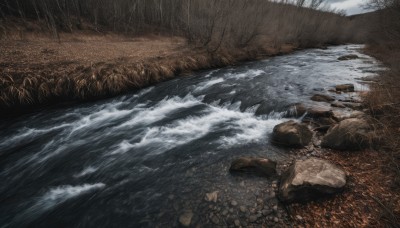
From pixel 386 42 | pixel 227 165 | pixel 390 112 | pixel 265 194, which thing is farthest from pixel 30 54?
pixel 386 42

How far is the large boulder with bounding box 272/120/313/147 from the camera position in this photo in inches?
222

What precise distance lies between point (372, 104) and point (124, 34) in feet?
81.6

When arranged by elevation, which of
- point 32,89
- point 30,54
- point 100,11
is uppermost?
point 100,11

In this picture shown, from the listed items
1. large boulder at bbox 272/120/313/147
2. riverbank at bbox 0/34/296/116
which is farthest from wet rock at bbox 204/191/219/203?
riverbank at bbox 0/34/296/116

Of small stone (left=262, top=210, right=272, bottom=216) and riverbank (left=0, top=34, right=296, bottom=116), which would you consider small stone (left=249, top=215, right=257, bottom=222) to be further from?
riverbank (left=0, top=34, right=296, bottom=116)

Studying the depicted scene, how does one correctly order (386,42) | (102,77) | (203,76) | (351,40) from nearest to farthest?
1. (102,77)
2. (203,76)
3. (386,42)
4. (351,40)

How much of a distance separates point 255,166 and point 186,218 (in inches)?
74.2

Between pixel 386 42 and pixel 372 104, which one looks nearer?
pixel 372 104

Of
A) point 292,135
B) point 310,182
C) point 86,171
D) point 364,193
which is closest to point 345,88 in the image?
point 292,135

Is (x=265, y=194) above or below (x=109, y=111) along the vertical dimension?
above

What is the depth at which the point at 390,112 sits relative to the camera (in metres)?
5.98

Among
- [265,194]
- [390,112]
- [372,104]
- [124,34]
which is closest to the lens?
[265,194]

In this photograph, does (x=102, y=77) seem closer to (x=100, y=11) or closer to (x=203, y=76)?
(x=203, y=76)

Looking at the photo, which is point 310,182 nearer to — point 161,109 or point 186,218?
point 186,218
